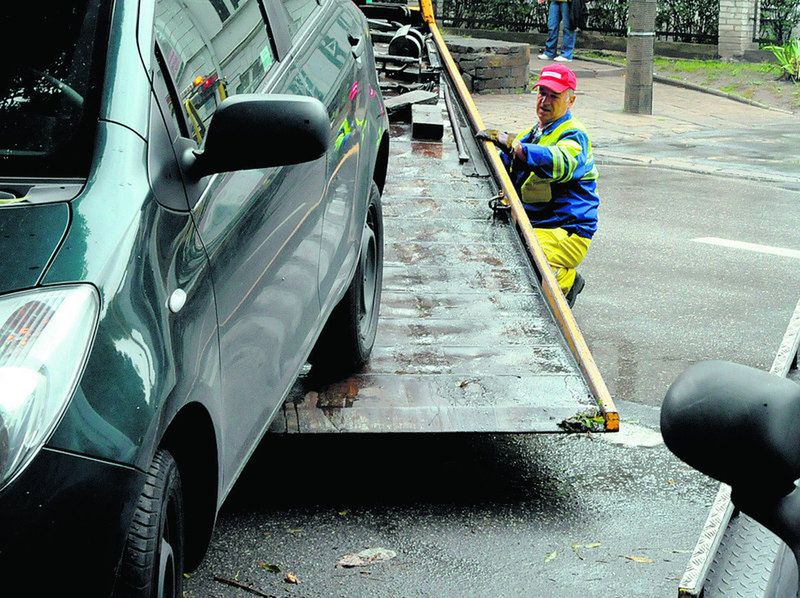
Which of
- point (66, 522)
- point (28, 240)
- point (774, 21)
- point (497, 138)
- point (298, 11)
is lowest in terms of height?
point (774, 21)

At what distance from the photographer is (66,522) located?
2.32m

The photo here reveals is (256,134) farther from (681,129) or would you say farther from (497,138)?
(681,129)

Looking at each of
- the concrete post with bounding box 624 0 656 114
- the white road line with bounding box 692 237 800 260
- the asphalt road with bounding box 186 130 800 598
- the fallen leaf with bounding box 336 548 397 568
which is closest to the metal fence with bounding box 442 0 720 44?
the concrete post with bounding box 624 0 656 114

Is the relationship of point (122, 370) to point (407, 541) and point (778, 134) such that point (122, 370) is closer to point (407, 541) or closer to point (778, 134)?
point (407, 541)

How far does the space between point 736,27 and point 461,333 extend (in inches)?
698

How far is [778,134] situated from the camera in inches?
597

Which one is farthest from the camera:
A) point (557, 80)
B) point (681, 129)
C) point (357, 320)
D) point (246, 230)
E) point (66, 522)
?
point (681, 129)

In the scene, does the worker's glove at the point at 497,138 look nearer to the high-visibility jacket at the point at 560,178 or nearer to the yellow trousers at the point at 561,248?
the high-visibility jacket at the point at 560,178

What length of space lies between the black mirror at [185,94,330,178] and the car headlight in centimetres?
59

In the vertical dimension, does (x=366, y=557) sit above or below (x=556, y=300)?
below

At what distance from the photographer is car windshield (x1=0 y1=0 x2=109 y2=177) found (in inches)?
115

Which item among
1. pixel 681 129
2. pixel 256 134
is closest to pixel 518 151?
pixel 256 134

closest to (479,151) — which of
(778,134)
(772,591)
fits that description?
(772,591)

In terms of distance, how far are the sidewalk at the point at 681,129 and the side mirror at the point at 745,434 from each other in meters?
11.1
